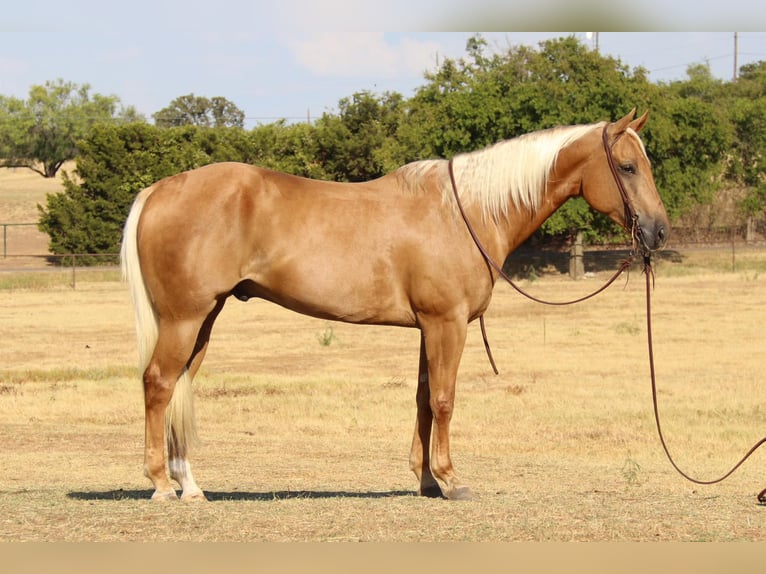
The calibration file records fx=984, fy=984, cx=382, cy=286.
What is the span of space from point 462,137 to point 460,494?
115ft

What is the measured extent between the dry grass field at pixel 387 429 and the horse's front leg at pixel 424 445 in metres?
0.45

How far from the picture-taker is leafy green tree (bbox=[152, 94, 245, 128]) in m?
92.8

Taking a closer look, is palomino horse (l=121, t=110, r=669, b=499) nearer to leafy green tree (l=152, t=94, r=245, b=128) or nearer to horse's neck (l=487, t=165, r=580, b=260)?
horse's neck (l=487, t=165, r=580, b=260)

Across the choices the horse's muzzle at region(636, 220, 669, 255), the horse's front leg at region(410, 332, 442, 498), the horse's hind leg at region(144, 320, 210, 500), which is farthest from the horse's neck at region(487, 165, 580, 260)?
the horse's hind leg at region(144, 320, 210, 500)

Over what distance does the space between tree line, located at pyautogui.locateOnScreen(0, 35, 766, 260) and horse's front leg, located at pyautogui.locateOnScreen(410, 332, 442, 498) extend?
3227 centimetres

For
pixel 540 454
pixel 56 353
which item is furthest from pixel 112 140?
pixel 540 454

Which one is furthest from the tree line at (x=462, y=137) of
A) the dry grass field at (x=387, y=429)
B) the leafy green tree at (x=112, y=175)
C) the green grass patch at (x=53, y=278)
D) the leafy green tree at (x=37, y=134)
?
the leafy green tree at (x=37, y=134)

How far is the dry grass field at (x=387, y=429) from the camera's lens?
234 inches

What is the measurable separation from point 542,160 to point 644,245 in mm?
969

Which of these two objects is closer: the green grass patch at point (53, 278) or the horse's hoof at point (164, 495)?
the horse's hoof at point (164, 495)

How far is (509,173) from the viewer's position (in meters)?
7.28

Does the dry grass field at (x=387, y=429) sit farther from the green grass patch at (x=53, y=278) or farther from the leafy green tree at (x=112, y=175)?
the leafy green tree at (x=112, y=175)

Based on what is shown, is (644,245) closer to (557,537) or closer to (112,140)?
(557,537)

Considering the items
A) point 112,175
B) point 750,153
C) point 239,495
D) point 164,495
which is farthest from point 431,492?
point 750,153
